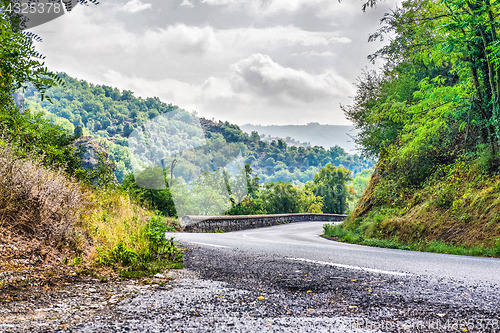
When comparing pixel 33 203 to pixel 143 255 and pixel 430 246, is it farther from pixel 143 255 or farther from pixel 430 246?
pixel 430 246

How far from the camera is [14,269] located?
3771 mm

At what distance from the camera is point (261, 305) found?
114 inches

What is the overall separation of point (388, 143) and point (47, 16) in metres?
15.9

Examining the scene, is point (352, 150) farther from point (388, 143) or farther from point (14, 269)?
point (14, 269)

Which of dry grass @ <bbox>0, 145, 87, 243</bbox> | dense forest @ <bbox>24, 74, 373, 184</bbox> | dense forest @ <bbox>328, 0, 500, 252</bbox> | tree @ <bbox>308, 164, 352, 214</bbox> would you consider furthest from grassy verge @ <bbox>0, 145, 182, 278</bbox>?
dense forest @ <bbox>24, 74, 373, 184</bbox>

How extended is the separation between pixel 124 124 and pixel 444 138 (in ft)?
366

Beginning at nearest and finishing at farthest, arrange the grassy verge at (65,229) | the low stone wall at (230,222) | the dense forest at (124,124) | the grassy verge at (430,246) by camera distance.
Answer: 1. the grassy verge at (65,229)
2. the grassy verge at (430,246)
3. the low stone wall at (230,222)
4. the dense forest at (124,124)

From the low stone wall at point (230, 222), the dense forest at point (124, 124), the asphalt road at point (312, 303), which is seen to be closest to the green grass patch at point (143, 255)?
the asphalt road at point (312, 303)

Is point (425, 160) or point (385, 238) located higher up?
point (425, 160)

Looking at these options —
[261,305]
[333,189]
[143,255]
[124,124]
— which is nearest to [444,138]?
[143,255]

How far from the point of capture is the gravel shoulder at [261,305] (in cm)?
234

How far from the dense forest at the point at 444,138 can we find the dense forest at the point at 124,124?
238ft

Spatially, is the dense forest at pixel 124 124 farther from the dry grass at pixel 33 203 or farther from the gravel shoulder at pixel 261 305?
the gravel shoulder at pixel 261 305

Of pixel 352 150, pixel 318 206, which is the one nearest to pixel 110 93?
pixel 318 206
